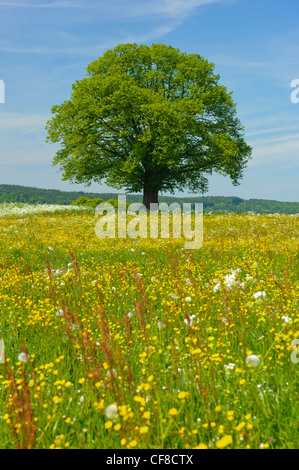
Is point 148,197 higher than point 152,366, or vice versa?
point 148,197

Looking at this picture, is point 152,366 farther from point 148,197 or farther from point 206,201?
point 206,201

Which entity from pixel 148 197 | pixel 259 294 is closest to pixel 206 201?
pixel 148 197

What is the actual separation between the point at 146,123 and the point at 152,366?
26150 mm

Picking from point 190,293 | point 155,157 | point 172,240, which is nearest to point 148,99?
point 155,157

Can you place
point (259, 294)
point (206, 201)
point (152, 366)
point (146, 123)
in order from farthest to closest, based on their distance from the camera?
point (206, 201) → point (146, 123) → point (259, 294) → point (152, 366)

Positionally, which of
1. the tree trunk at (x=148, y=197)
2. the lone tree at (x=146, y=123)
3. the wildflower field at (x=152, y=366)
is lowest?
the wildflower field at (x=152, y=366)

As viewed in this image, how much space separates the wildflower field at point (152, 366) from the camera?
2.90 m

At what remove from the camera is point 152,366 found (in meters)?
3.80

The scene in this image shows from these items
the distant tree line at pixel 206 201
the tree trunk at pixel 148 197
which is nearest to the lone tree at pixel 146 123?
the tree trunk at pixel 148 197

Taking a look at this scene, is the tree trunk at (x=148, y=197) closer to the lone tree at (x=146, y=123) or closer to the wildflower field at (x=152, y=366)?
the lone tree at (x=146, y=123)

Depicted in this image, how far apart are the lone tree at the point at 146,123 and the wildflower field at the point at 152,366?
66.8ft

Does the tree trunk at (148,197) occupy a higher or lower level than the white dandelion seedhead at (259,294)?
higher
